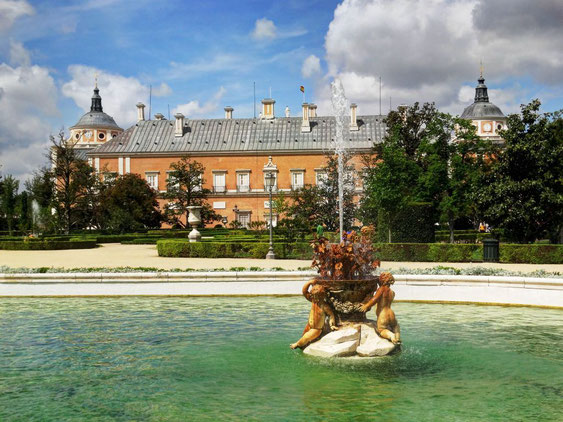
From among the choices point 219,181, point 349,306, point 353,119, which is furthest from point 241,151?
point 349,306

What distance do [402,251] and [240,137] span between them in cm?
4318

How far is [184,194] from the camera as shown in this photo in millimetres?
54188

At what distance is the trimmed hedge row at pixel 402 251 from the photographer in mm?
19389

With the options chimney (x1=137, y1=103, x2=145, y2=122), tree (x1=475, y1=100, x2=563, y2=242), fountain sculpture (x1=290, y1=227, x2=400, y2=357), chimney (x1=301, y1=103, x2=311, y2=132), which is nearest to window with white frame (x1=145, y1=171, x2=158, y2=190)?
chimney (x1=137, y1=103, x2=145, y2=122)

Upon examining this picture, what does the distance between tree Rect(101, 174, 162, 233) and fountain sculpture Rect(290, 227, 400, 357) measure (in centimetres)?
3475

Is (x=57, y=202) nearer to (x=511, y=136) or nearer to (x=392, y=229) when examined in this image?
(x=392, y=229)

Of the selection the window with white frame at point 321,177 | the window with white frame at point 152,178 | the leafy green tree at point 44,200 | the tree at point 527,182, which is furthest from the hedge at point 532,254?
the window with white frame at point 152,178

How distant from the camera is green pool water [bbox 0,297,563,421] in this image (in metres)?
5.73

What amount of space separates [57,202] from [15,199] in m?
13.5

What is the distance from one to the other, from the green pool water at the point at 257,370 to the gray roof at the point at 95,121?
285 feet

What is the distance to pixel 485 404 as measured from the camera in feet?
19.3

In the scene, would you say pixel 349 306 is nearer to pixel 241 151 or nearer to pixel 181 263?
pixel 181 263

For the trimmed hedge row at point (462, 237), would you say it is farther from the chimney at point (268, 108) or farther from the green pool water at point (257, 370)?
the chimney at point (268, 108)

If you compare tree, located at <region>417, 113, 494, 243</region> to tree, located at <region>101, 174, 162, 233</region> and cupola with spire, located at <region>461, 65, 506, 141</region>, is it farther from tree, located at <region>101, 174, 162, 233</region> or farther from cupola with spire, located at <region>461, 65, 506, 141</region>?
cupola with spire, located at <region>461, 65, 506, 141</region>
